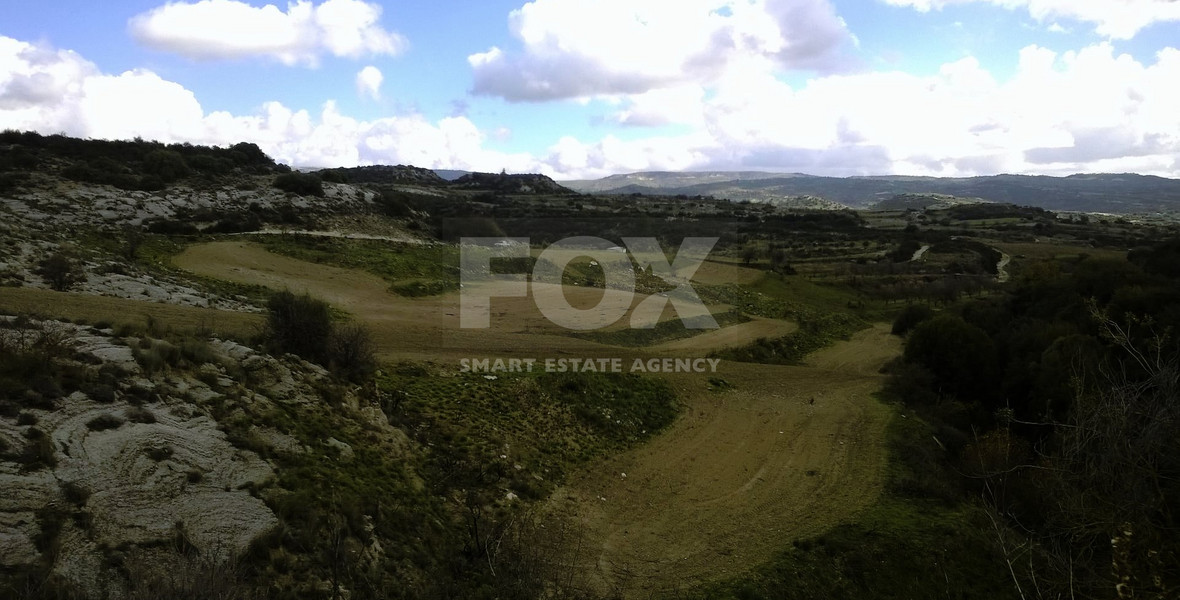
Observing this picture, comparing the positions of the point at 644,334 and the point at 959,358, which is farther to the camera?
the point at 644,334

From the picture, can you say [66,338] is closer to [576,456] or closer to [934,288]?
[576,456]

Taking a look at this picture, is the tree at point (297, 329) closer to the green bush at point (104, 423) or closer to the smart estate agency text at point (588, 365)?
the smart estate agency text at point (588, 365)

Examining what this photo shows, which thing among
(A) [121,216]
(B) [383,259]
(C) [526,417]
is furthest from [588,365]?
(A) [121,216]

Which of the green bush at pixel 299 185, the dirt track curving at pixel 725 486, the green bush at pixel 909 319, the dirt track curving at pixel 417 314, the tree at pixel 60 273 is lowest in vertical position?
the dirt track curving at pixel 725 486

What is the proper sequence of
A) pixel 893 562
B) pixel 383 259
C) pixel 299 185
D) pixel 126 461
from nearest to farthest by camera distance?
pixel 126 461 < pixel 893 562 < pixel 383 259 < pixel 299 185

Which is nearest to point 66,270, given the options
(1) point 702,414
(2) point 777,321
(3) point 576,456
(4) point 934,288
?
(3) point 576,456

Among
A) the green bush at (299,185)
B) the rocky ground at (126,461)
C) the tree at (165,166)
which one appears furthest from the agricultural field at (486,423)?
the green bush at (299,185)

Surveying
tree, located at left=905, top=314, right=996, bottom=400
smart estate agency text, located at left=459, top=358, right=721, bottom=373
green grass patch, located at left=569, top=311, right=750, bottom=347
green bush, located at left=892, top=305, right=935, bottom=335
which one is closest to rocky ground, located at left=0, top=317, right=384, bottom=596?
smart estate agency text, located at left=459, top=358, right=721, bottom=373

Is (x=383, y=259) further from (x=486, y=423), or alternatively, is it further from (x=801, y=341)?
(x=801, y=341)

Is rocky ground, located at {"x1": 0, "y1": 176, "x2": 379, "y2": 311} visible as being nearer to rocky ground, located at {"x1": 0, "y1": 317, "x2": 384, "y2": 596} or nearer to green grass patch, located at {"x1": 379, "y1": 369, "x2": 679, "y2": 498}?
green grass patch, located at {"x1": 379, "y1": 369, "x2": 679, "y2": 498}

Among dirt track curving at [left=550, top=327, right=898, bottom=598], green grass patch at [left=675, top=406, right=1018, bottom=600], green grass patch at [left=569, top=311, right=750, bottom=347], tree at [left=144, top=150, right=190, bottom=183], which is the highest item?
tree at [left=144, top=150, right=190, bottom=183]

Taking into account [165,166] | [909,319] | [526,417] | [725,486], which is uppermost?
[165,166]
